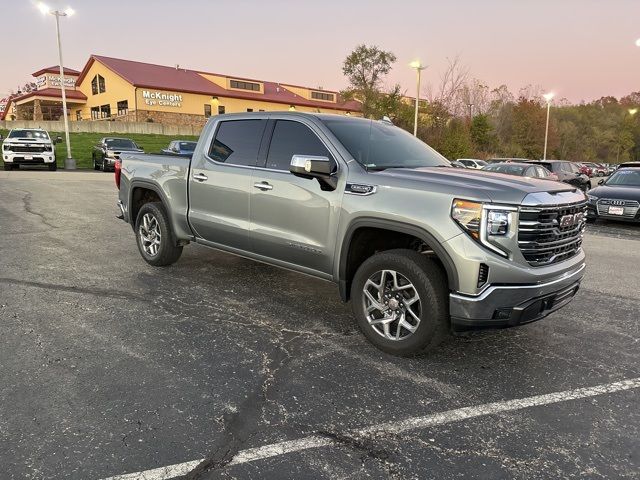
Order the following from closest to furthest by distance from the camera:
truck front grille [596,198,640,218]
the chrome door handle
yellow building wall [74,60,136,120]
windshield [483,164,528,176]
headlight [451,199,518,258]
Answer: headlight [451,199,518,258] < the chrome door handle < truck front grille [596,198,640,218] < windshield [483,164,528,176] < yellow building wall [74,60,136,120]

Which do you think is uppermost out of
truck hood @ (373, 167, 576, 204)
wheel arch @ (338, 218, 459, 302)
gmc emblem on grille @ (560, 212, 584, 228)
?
truck hood @ (373, 167, 576, 204)

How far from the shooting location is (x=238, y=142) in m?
5.23

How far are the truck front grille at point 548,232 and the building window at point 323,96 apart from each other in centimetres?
5918

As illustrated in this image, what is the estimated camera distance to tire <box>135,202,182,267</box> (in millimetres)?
6121

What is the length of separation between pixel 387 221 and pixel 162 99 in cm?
4912

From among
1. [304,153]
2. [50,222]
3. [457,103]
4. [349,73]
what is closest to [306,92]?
[349,73]

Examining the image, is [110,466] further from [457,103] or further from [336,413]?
[457,103]

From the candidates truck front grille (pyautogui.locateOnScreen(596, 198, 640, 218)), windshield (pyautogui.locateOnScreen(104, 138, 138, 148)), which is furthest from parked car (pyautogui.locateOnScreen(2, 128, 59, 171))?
truck front grille (pyautogui.locateOnScreen(596, 198, 640, 218))

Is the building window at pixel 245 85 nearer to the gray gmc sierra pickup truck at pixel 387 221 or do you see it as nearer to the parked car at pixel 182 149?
the parked car at pixel 182 149

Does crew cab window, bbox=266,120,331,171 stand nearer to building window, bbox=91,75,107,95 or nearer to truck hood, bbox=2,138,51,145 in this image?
truck hood, bbox=2,138,51,145

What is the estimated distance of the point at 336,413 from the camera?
3111 mm

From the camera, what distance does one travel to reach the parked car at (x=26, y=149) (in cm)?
2233

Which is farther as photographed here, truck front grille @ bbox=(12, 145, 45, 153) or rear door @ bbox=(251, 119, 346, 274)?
truck front grille @ bbox=(12, 145, 45, 153)

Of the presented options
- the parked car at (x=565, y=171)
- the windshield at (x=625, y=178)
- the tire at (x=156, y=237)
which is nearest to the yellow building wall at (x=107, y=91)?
the parked car at (x=565, y=171)
